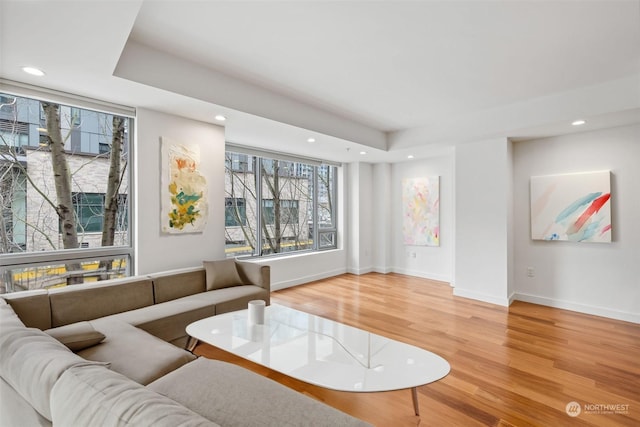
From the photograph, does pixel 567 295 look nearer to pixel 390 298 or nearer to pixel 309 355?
pixel 390 298

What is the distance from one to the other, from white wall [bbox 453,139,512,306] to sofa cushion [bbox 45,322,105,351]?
4405mm

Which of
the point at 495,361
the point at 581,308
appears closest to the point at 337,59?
the point at 495,361

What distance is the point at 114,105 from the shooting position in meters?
2.96

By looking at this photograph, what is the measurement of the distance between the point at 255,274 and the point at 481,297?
127 inches

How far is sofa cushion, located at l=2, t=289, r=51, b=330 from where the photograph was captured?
83.9 inches

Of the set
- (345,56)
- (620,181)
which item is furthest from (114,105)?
(620,181)

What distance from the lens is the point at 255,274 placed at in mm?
3490

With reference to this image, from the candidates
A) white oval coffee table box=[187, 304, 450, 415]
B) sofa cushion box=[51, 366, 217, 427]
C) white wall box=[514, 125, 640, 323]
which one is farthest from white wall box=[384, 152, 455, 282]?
sofa cushion box=[51, 366, 217, 427]

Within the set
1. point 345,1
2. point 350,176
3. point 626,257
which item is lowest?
point 626,257

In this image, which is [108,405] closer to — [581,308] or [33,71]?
[33,71]

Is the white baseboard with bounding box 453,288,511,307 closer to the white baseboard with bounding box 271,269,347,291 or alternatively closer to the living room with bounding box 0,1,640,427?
the living room with bounding box 0,1,640,427

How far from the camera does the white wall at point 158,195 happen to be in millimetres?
3094

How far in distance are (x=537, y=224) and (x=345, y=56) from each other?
11.6 feet

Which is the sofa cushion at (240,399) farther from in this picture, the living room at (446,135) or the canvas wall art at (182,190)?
the canvas wall art at (182,190)
